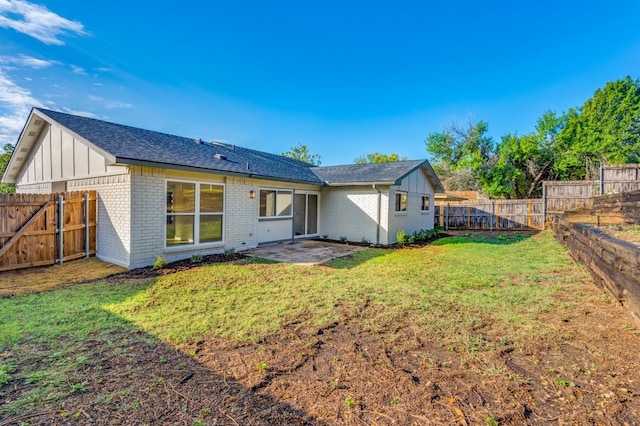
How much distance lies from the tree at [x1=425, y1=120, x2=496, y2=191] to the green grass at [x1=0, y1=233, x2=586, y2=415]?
62.0ft

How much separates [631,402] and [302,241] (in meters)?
10.5

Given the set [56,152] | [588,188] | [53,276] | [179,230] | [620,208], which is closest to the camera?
[53,276]

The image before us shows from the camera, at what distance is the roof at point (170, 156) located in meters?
7.35

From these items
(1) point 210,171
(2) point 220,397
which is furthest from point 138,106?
(2) point 220,397

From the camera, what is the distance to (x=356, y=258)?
9.12 metres

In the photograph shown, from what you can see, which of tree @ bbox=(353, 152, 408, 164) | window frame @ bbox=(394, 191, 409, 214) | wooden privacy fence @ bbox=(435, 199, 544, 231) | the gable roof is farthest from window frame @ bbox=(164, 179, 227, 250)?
tree @ bbox=(353, 152, 408, 164)

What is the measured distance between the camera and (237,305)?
489 cm

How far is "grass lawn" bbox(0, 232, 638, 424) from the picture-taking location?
8.41 ft

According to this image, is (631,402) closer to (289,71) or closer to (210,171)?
(210,171)

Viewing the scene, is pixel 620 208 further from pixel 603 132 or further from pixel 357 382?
pixel 603 132

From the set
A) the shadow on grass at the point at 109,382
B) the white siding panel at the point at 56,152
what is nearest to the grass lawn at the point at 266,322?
the shadow on grass at the point at 109,382

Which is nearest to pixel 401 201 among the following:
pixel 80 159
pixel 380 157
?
pixel 80 159

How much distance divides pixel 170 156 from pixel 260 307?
5.52 m

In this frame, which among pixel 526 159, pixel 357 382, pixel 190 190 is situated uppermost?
pixel 526 159
